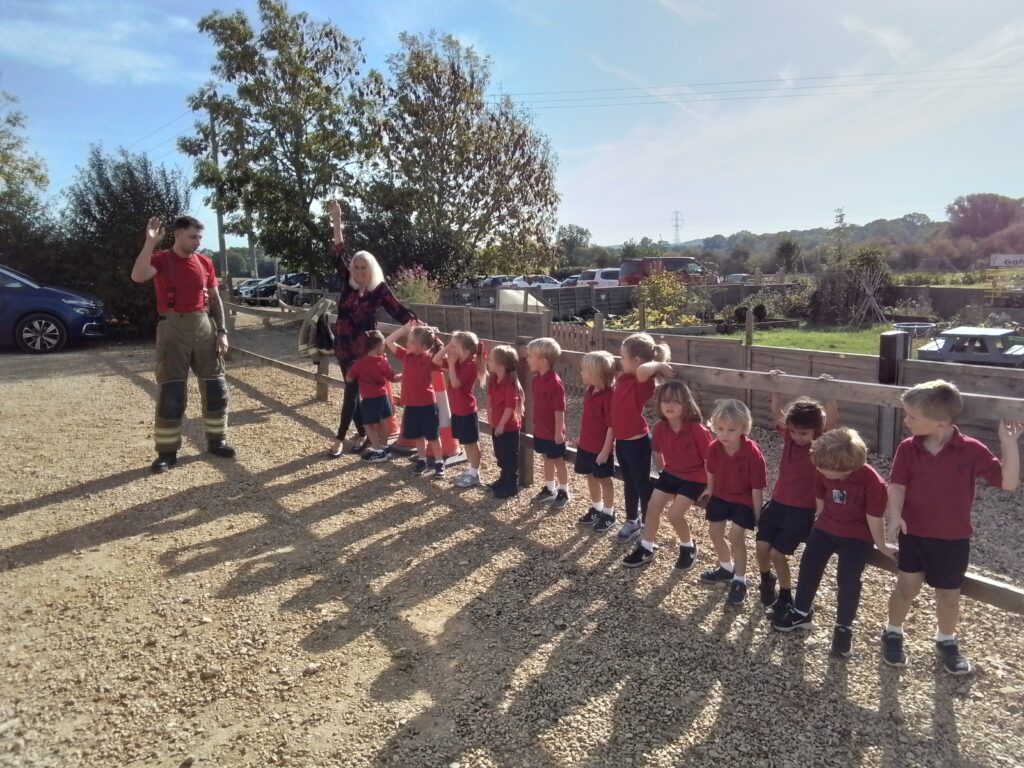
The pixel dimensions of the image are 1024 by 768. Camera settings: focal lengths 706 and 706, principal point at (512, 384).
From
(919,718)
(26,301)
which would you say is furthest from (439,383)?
(26,301)

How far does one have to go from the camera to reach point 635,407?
3.94 meters

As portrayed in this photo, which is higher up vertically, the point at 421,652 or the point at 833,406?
the point at 833,406

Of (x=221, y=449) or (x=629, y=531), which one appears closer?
(x=629, y=531)

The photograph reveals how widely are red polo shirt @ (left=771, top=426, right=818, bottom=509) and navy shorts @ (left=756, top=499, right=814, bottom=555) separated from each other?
1.1 inches

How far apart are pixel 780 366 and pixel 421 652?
5286mm

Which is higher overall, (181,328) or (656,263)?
(656,263)

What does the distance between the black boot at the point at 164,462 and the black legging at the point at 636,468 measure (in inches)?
147

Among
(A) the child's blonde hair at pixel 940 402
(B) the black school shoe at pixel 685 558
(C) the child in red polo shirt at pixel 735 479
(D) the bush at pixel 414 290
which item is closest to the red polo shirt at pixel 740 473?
(C) the child in red polo shirt at pixel 735 479

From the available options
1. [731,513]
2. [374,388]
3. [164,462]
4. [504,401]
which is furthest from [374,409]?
[731,513]

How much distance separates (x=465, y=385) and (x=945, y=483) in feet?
10.2

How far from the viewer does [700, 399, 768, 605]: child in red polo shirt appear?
3.24 m

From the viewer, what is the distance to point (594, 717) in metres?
2.54

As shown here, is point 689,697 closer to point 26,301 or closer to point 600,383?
point 600,383

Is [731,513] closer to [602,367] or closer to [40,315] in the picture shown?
[602,367]
